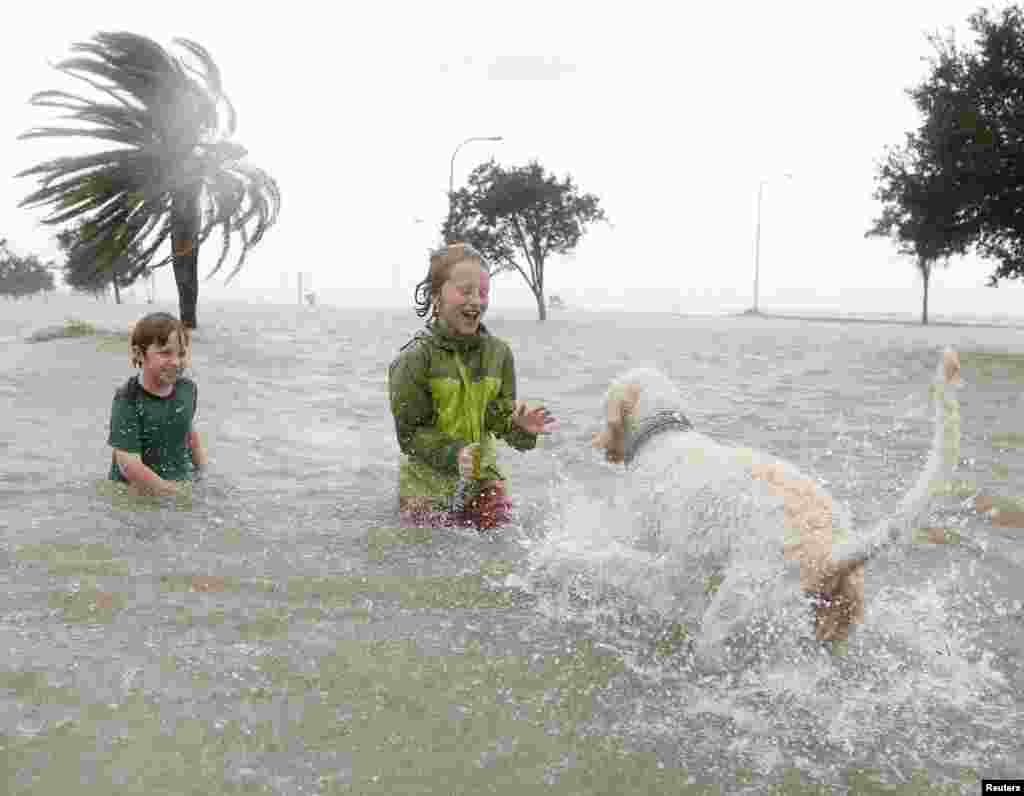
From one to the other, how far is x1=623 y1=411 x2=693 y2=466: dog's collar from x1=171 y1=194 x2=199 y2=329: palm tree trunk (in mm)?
Result: 16285

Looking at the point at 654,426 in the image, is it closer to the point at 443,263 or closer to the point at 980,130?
the point at 443,263

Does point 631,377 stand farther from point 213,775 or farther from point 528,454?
point 528,454

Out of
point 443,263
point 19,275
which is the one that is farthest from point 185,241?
point 19,275

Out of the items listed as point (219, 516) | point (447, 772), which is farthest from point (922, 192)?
point (447, 772)

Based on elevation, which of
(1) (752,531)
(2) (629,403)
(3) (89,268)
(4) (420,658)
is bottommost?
(4) (420,658)

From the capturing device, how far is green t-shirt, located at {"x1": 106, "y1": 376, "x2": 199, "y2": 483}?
5328 millimetres

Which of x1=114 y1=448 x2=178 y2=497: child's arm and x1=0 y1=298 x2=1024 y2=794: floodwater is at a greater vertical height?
x1=114 y1=448 x2=178 y2=497: child's arm

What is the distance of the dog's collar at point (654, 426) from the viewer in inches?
163

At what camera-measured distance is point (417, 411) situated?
5.00 metres

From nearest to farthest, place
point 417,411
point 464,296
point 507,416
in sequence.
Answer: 1. point 464,296
2. point 417,411
3. point 507,416

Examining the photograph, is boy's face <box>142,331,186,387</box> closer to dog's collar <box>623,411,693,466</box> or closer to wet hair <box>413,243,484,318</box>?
wet hair <box>413,243,484,318</box>

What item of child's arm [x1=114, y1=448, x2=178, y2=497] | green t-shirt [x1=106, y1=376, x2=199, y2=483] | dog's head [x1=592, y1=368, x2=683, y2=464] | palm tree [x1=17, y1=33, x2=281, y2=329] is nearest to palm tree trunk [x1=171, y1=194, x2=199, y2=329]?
palm tree [x1=17, y1=33, x2=281, y2=329]

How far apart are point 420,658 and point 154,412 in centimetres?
293

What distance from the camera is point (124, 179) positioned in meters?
17.8
